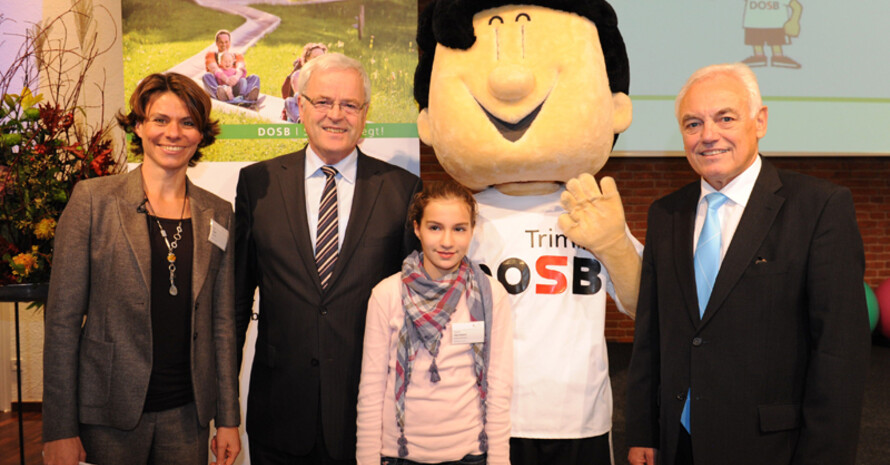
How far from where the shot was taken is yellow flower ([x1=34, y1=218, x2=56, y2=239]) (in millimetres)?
Result: 2049

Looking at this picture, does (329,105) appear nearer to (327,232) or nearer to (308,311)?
(327,232)

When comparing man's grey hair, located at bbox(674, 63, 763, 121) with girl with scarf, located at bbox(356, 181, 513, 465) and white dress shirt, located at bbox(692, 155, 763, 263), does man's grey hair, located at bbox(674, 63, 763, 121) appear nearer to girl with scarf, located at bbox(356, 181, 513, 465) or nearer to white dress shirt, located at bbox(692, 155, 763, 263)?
white dress shirt, located at bbox(692, 155, 763, 263)

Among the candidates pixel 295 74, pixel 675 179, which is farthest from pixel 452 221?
pixel 675 179

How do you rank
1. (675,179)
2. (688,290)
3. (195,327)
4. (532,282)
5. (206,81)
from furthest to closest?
(675,179) → (206,81) → (532,282) → (195,327) → (688,290)

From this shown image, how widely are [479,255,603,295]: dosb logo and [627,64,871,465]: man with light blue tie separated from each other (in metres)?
0.29

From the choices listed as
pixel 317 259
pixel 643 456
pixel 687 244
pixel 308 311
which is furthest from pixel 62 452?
pixel 687 244

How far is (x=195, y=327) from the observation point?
1.85 meters

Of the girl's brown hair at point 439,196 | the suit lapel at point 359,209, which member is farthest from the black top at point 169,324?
the girl's brown hair at point 439,196

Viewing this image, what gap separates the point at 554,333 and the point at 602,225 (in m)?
0.38

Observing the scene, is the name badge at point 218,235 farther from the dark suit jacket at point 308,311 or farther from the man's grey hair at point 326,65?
the man's grey hair at point 326,65

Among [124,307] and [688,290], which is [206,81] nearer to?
[124,307]

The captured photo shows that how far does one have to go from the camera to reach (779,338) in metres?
1.60

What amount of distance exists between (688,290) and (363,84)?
1199 millimetres

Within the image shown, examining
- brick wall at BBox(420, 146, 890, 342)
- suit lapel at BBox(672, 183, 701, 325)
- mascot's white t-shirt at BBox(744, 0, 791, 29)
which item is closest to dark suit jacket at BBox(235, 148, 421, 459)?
suit lapel at BBox(672, 183, 701, 325)
